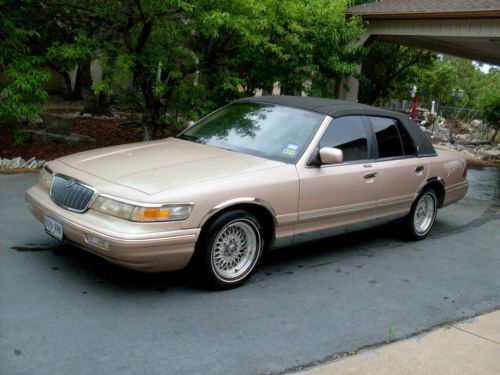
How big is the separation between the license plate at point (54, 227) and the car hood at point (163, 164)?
0.49 m

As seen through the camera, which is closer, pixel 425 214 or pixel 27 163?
pixel 425 214

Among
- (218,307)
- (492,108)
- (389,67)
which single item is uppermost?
(389,67)

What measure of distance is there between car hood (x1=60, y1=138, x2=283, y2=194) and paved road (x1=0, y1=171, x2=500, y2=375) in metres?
0.88

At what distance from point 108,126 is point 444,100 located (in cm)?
4495

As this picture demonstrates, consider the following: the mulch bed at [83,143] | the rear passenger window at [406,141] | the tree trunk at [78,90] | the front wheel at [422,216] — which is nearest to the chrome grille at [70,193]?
the rear passenger window at [406,141]

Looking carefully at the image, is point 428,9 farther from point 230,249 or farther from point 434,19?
point 230,249

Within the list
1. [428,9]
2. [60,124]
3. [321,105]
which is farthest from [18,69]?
[428,9]

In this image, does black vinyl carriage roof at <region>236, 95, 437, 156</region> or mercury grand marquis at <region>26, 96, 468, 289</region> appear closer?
mercury grand marquis at <region>26, 96, 468, 289</region>

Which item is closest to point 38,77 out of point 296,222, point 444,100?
point 296,222

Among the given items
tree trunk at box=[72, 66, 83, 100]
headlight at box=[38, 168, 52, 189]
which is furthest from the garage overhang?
tree trunk at box=[72, 66, 83, 100]

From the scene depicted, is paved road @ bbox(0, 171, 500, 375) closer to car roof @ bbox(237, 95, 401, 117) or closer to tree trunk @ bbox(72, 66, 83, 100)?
car roof @ bbox(237, 95, 401, 117)

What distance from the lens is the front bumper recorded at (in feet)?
13.3

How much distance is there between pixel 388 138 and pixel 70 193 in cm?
356

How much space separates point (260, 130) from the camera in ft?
18.4
